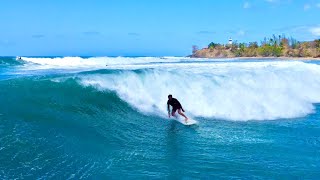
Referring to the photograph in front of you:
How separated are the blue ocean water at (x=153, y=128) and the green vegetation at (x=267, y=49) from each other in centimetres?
10593

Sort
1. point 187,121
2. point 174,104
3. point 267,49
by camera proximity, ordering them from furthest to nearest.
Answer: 1. point 267,49
2. point 174,104
3. point 187,121

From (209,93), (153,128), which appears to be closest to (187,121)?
(153,128)

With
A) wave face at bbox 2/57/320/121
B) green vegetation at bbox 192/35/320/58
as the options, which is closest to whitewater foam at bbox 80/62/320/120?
wave face at bbox 2/57/320/121

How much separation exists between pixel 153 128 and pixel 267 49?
441 feet

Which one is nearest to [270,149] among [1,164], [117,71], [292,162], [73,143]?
[292,162]

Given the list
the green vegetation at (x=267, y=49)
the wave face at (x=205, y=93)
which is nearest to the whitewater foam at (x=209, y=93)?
the wave face at (x=205, y=93)

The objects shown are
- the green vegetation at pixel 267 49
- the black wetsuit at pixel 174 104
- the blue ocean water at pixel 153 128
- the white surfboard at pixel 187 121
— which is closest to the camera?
the blue ocean water at pixel 153 128

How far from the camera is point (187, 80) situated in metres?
17.9

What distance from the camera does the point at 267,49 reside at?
140m

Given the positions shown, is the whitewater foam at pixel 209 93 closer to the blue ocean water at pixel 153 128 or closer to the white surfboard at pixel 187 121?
the blue ocean water at pixel 153 128

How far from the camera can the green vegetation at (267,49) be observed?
12595 centimetres

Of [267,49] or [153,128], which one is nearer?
[153,128]

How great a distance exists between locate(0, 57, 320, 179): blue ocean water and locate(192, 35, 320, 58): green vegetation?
10593cm

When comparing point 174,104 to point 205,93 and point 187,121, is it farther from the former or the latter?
point 205,93
